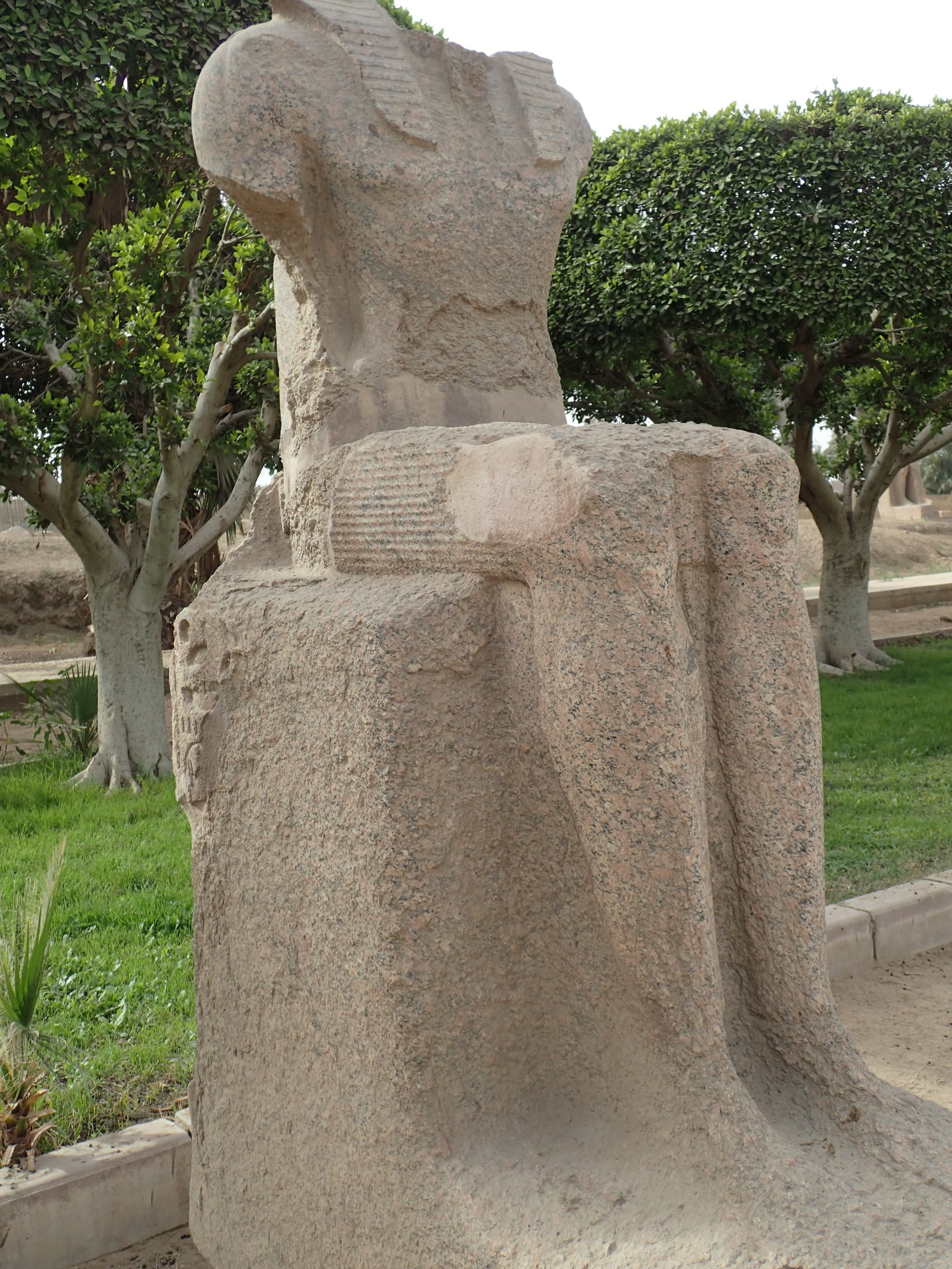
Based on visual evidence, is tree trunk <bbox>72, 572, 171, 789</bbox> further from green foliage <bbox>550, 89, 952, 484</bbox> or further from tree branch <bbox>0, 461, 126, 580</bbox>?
green foliage <bbox>550, 89, 952, 484</bbox>

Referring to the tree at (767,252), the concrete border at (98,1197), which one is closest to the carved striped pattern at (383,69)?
the concrete border at (98,1197)

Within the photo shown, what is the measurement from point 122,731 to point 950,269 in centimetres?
599

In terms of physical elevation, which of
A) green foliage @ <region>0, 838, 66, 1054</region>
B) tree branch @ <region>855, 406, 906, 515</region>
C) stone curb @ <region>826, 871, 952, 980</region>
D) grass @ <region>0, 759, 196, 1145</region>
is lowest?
stone curb @ <region>826, 871, 952, 980</region>

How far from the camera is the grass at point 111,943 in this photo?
3086mm

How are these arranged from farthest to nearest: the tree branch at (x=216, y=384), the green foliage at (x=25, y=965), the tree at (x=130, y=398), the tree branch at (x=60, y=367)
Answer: the tree branch at (x=60, y=367) → the tree branch at (x=216, y=384) → the tree at (x=130, y=398) → the green foliage at (x=25, y=965)

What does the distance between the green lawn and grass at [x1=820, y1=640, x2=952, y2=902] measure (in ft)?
0.04

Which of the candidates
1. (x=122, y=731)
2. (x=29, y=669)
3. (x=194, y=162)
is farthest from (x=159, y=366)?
(x=29, y=669)

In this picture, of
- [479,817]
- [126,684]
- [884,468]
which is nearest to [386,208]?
[479,817]

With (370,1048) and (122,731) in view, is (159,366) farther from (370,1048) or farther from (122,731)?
(370,1048)

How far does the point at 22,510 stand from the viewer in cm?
2091

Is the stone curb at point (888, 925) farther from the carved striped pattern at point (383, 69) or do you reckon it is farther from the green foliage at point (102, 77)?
the green foliage at point (102, 77)

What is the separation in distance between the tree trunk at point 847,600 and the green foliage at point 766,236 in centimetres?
171

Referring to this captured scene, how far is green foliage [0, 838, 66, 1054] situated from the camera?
2930 millimetres

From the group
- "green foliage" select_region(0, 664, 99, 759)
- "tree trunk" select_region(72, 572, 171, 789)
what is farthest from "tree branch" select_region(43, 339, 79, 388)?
"green foliage" select_region(0, 664, 99, 759)
